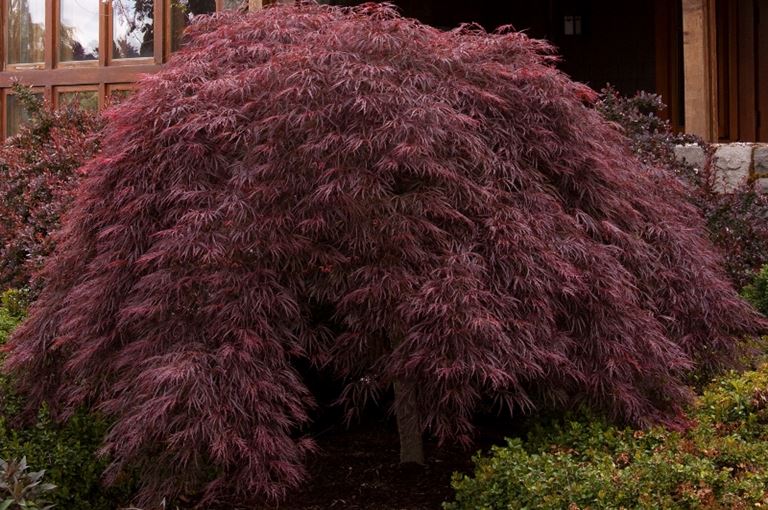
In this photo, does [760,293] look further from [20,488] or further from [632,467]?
[20,488]

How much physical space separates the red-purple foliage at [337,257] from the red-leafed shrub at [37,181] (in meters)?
2.47

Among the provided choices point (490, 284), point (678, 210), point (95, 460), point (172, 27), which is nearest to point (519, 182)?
point (490, 284)

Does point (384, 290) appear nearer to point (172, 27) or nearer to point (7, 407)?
point (7, 407)

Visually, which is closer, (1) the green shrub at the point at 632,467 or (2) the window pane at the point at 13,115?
(1) the green shrub at the point at 632,467

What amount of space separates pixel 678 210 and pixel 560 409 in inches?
70.8

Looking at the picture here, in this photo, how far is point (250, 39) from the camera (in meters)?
5.51

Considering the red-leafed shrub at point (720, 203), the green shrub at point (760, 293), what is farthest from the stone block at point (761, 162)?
the green shrub at point (760, 293)

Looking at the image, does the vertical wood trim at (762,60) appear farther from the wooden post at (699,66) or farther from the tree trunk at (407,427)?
the tree trunk at (407,427)

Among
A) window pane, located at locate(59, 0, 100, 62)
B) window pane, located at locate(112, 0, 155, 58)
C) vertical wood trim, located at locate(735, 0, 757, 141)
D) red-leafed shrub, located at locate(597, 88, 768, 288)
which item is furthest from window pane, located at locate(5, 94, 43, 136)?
vertical wood trim, located at locate(735, 0, 757, 141)

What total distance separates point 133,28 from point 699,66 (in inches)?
232

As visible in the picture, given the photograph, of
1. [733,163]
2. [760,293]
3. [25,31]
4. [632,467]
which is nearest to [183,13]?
[25,31]

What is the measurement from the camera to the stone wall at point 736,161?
346 inches

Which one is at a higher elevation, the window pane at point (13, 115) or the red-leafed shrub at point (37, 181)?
the window pane at point (13, 115)

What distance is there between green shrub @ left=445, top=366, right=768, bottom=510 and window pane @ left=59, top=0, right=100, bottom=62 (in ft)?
25.6
